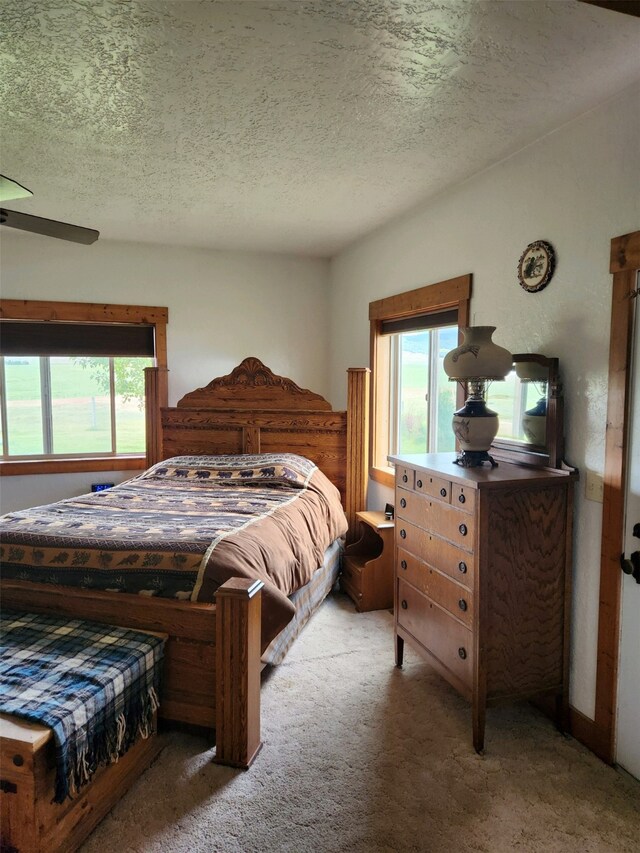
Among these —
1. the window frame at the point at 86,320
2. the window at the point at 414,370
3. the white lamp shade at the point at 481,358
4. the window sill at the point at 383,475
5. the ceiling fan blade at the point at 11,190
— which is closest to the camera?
the ceiling fan blade at the point at 11,190

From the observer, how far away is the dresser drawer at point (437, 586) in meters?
2.12

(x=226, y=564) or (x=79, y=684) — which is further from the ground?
(x=226, y=564)

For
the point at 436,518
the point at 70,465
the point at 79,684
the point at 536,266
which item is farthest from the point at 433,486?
the point at 70,465

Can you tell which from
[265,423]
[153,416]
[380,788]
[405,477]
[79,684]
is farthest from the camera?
[153,416]

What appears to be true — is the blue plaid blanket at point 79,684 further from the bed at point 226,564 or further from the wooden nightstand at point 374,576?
the wooden nightstand at point 374,576

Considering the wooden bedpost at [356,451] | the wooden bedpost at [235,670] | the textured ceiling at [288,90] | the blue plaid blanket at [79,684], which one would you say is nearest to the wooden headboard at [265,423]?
the wooden bedpost at [356,451]

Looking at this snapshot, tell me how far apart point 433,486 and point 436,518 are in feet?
0.45

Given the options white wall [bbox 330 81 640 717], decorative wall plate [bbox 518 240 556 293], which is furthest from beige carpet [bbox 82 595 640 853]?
decorative wall plate [bbox 518 240 556 293]

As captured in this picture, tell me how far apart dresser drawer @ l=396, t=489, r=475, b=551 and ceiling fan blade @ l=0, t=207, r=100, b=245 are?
1.88 meters

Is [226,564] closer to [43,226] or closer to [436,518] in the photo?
[436,518]

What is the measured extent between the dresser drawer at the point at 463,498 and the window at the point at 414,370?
0.95 meters

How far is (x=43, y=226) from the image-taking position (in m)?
2.28

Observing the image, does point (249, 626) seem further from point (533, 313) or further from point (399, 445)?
Result: point (399, 445)

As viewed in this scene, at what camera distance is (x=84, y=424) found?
4.49 m
